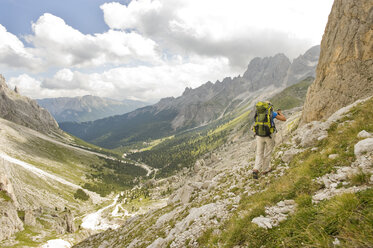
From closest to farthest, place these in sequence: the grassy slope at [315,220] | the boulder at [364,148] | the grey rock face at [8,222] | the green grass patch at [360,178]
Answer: the grassy slope at [315,220] → the green grass patch at [360,178] → the boulder at [364,148] → the grey rock face at [8,222]

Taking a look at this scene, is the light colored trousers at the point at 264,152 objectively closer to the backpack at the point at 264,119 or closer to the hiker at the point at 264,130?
the hiker at the point at 264,130

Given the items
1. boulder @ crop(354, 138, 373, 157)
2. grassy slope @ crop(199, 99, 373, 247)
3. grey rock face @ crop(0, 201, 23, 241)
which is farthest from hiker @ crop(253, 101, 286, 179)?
grey rock face @ crop(0, 201, 23, 241)

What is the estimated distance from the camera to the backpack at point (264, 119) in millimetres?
12523

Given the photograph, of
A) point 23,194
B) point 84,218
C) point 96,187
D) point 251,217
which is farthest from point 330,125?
point 96,187

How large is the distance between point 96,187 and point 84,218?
55.7 metres

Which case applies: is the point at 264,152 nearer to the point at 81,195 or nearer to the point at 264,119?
the point at 264,119

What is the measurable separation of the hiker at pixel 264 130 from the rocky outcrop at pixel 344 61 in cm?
1939

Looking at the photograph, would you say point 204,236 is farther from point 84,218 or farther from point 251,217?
point 84,218

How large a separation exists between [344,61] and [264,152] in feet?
81.6

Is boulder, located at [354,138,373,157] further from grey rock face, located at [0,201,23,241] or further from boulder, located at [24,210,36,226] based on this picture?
boulder, located at [24,210,36,226]

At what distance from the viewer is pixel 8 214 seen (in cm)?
7094

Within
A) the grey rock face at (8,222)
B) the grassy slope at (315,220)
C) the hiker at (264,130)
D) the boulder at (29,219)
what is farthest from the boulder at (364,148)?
the boulder at (29,219)

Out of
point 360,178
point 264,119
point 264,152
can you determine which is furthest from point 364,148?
point 264,152

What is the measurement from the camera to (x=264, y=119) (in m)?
12.6
